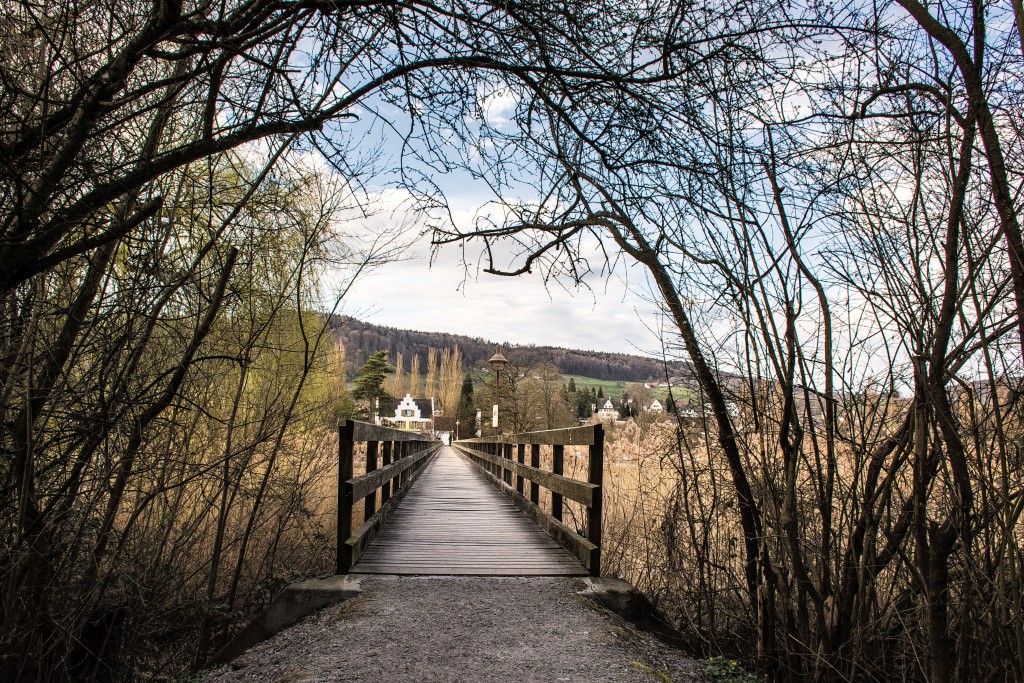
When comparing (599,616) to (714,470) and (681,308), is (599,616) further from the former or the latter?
(681,308)

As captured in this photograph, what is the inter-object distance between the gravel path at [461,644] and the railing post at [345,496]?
331mm

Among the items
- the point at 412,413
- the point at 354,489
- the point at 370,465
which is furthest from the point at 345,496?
the point at 412,413

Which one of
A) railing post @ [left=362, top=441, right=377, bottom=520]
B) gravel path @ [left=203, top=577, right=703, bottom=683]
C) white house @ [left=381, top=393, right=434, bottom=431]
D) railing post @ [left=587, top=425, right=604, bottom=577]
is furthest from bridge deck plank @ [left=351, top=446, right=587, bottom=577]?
white house @ [left=381, top=393, right=434, bottom=431]

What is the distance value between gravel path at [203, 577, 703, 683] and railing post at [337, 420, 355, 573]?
331 mm

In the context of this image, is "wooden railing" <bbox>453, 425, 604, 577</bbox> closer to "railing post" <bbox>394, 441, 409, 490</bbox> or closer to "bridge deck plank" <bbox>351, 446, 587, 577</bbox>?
"bridge deck plank" <bbox>351, 446, 587, 577</bbox>

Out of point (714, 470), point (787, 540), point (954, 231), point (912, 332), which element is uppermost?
point (954, 231)

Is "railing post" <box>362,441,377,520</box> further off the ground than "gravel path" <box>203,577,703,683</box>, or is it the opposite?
"railing post" <box>362,441,377,520</box>

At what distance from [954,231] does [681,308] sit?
1778 millimetres

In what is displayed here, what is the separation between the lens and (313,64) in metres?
3.76

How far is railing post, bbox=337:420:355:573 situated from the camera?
524 cm

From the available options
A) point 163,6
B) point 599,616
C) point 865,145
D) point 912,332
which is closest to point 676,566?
point 599,616

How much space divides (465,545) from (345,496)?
1791 mm

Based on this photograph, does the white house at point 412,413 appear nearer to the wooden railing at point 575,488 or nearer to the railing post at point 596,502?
the wooden railing at point 575,488

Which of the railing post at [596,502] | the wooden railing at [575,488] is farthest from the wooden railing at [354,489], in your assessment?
the railing post at [596,502]
